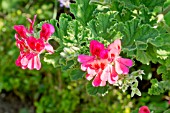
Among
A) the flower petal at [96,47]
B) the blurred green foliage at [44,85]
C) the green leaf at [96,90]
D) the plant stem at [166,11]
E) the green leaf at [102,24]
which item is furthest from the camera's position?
the blurred green foliage at [44,85]

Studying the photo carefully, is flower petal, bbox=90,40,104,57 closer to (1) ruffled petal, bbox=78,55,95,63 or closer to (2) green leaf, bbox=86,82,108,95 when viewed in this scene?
(1) ruffled petal, bbox=78,55,95,63

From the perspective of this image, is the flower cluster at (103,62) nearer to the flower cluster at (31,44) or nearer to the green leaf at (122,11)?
the flower cluster at (31,44)

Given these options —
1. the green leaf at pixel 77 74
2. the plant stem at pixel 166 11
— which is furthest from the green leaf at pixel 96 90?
the plant stem at pixel 166 11

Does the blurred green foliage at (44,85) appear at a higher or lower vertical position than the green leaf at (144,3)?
lower

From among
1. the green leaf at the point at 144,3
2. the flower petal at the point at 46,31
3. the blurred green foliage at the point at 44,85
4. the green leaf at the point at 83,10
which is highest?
the green leaf at the point at 144,3

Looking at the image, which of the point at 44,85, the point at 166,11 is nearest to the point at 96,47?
the point at 166,11

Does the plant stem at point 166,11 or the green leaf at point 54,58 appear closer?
the green leaf at point 54,58

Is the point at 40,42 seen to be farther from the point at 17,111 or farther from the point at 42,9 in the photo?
the point at 17,111

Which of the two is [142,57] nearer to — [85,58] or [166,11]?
[85,58]

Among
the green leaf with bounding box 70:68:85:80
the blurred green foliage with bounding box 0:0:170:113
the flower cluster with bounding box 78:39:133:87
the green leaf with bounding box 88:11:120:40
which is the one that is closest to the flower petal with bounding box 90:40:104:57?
the flower cluster with bounding box 78:39:133:87
